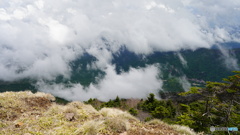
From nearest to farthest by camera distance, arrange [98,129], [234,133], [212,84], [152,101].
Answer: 1. [98,129]
2. [234,133]
3. [212,84]
4. [152,101]

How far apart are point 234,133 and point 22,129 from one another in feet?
46.9

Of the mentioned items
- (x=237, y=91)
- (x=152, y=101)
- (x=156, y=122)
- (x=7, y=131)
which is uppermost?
(x=152, y=101)

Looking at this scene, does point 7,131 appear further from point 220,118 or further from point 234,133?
point 220,118

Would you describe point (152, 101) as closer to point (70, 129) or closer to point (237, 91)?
point (237, 91)

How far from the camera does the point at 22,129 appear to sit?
7480mm

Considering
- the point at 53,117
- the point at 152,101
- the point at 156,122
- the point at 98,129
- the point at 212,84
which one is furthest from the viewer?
the point at 152,101

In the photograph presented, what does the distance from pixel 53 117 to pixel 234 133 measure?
1310cm

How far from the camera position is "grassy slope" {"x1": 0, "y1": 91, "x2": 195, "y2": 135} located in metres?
7.24

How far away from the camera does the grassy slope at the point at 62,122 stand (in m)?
7.24

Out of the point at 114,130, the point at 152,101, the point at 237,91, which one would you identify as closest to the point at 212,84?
the point at 237,91

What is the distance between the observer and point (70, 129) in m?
7.49

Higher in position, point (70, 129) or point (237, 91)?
point (237, 91)

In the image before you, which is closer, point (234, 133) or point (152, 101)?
point (234, 133)

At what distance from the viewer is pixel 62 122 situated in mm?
8453
